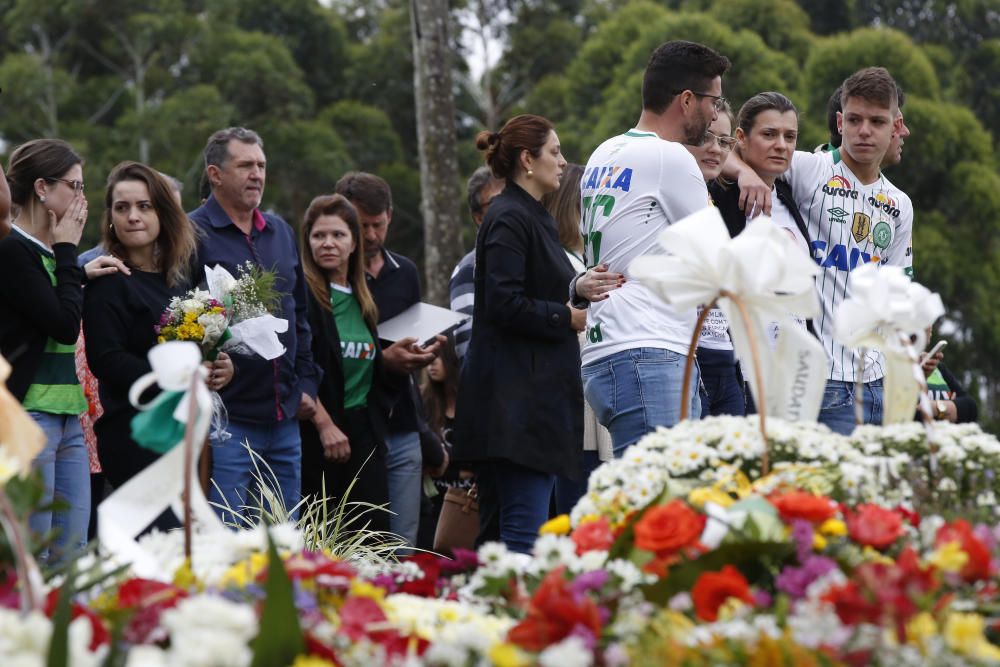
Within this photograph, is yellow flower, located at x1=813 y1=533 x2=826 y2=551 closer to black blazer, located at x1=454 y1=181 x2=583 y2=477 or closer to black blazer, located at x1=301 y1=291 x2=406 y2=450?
black blazer, located at x1=454 y1=181 x2=583 y2=477

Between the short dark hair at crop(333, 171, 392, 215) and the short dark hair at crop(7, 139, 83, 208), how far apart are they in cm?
196

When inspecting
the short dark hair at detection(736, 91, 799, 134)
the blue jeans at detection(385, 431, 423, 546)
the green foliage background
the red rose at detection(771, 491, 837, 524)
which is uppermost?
the green foliage background

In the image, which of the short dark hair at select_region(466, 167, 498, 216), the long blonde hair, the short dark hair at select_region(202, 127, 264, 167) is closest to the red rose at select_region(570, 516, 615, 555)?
the short dark hair at select_region(202, 127, 264, 167)

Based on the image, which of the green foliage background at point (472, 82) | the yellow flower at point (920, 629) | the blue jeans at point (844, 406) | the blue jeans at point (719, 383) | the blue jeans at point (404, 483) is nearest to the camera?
the yellow flower at point (920, 629)

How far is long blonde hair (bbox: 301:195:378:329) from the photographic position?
6496 millimetres

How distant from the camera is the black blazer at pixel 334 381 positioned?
251 inches

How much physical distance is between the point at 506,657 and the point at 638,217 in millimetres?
2668

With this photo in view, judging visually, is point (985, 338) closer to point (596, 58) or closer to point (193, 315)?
point (596, 58)

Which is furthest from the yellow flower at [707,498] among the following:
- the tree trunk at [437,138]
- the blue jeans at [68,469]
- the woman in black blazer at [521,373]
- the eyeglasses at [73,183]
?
the tree trunk at [437,138]

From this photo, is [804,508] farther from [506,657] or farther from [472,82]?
[472,82]

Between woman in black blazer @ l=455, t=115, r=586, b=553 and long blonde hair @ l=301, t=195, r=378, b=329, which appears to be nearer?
woman in black blazer @ l=455, t=115, r=586, b=553

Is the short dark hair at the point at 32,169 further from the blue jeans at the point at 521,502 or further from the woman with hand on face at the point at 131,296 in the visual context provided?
the blue jeans at the point at 521,502

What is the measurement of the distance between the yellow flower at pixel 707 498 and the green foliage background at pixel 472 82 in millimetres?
19225

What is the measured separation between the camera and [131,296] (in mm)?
5332
